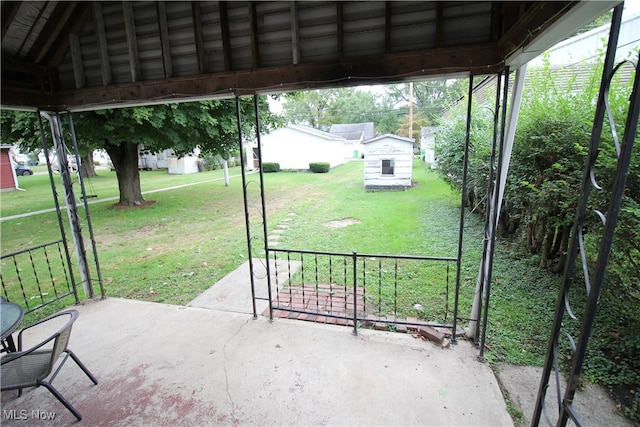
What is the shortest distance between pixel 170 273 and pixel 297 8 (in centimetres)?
432

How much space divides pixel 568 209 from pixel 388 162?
8.90 m

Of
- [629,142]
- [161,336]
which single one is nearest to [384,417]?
[629,142]

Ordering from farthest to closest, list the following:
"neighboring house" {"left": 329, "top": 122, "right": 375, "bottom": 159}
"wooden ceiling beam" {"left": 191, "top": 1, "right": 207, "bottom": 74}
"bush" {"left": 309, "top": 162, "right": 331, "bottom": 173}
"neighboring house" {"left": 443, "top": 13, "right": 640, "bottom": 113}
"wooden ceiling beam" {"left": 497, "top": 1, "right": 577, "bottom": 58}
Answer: "neighboring house" {"left": 329, "top": 122, "right": 375, "bottom": 159} < "bush" {"left": 309, "top": 162, "right": 331, "bottom": 173} < "neighboring house" {"left": 443, "top": 13, "right": 640, "bottom": 113} < "wooden ceiling beam" {"left": 191, "top": 1, "right": 207, "bottom": 74} < "wooden ceiling beam" {"left": 497, "top": 1, "right": 577, "bottom": 58}

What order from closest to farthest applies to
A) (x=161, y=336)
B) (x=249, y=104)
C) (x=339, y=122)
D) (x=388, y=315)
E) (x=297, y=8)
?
(x=297, y=8) → (x=161, y=336) → (x=388, y=315) → (x=249, y=104) → (x=339, y=122)

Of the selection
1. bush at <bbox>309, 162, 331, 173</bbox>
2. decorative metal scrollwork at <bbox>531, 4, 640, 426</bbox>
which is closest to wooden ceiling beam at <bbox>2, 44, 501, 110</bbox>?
decorative metal scrollwork at <bbox>531, 4, 640, 426</bbox>

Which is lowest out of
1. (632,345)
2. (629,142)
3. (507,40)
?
(632,345)

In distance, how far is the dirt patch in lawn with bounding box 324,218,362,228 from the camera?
7473 mm

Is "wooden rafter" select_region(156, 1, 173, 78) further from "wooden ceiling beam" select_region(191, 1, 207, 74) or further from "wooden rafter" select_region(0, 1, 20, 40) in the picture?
"wooden rafter" select_region(0, 1, 20, 40)

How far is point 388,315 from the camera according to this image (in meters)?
3.60

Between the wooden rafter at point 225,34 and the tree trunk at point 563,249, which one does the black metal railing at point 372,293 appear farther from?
the wooden rafter at point 225,34

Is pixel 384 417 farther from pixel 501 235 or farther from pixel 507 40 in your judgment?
pixel 501 235

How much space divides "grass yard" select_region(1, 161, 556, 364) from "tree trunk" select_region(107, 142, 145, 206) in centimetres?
64

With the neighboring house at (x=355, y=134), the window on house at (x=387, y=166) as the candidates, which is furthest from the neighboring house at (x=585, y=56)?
the neighboring house at (x=355, y=134)

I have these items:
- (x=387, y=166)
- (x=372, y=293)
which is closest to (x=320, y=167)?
(x=387, y=166)
